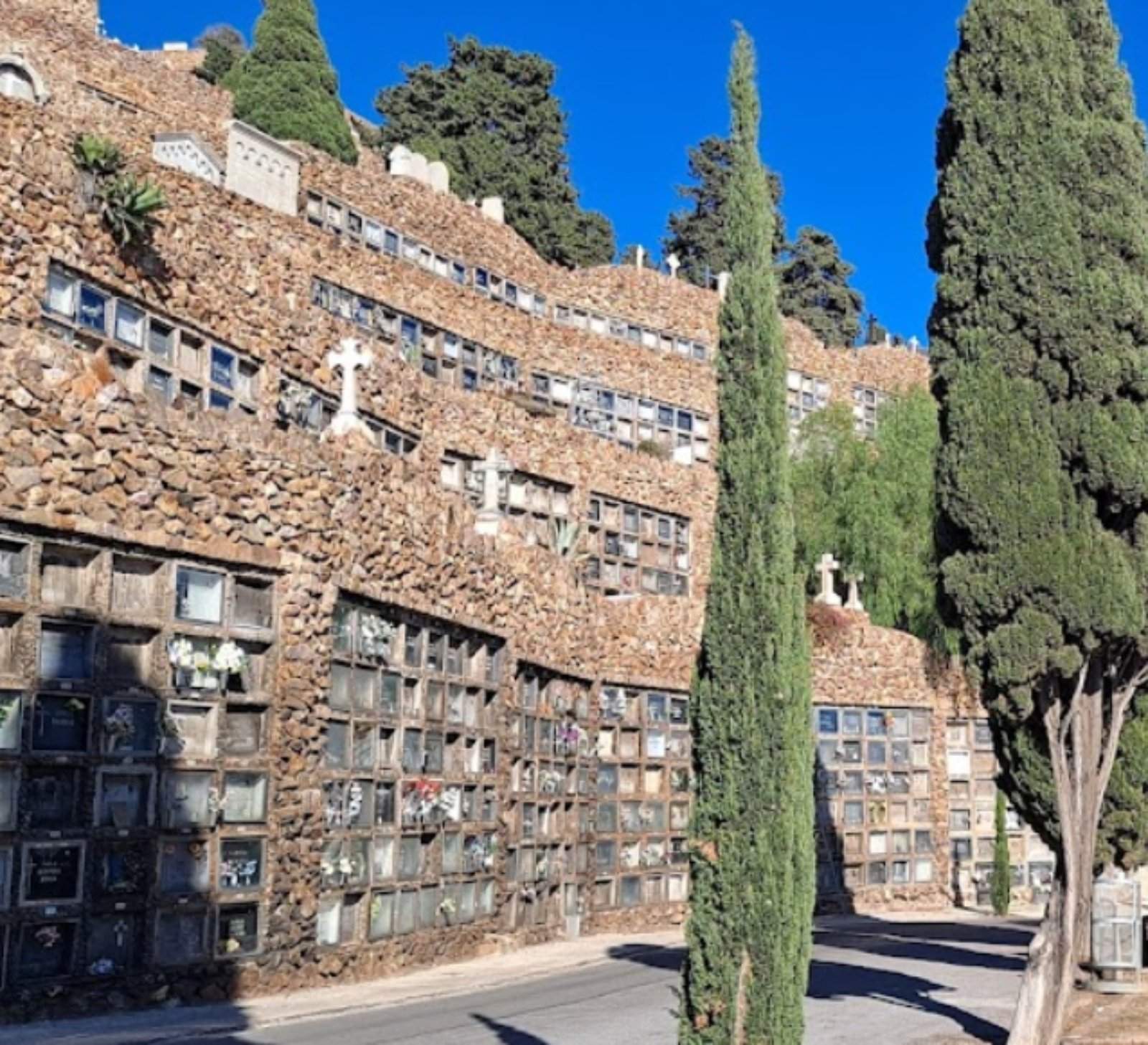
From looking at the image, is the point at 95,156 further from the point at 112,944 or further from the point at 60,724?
the point at 112,944

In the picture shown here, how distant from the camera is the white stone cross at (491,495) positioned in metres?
20.5

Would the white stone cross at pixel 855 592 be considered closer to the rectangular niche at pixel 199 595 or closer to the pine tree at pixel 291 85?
the pine tree at pixel 291 85

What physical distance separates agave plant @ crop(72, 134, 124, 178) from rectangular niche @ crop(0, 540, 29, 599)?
592cm

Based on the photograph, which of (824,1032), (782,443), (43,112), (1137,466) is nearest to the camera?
(782,443)

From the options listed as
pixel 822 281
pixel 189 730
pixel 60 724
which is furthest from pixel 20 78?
pixel 822 281

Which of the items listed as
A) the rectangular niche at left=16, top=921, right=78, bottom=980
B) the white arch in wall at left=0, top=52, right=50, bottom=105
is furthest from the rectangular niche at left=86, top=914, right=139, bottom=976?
the white arch in wall at left=0, top=52, right=50, bottom=105

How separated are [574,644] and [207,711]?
9.34 meters

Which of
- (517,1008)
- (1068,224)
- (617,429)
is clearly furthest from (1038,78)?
(617,429)

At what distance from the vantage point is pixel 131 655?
12.9 m

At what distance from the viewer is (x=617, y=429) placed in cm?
3347

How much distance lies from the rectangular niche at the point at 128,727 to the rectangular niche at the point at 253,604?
132 cm

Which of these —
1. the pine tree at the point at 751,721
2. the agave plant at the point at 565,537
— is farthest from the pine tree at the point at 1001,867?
the pine tree at the point at 751,721

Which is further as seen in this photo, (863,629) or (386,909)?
(863,629)

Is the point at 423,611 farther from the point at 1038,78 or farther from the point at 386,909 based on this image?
the point at 1038,78
